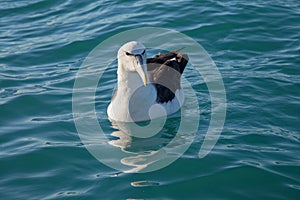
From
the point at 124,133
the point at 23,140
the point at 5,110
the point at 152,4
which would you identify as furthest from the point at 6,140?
the point at 152,4

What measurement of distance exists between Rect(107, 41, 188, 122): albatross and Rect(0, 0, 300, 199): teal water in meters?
0.47

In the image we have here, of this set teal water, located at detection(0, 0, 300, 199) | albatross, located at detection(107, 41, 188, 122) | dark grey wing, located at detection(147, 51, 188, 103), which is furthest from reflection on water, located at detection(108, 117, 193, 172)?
dark grey wing, located at detection(147, 51, 188, 103)

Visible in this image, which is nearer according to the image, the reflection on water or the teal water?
the teal water

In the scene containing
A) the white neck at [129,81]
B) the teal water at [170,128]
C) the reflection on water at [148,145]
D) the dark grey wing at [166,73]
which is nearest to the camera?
the teal water at [170,128]

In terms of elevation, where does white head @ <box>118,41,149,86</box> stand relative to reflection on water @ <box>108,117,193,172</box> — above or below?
above

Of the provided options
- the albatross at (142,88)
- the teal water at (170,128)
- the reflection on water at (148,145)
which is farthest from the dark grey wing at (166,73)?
the teal water at (170,128)

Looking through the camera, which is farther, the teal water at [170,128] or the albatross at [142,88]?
the albatross at [142,88]

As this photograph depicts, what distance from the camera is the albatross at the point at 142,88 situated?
9406 millimetres

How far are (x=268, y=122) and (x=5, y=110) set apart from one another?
4994mm

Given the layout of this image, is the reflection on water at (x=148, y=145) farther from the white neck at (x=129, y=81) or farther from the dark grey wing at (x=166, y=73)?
the white neck at (x=129, y=81)

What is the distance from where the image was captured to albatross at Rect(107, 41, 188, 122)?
9.41 metres

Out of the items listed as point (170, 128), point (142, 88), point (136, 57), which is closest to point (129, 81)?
point (142, 88)

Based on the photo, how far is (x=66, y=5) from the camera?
1670 centimetres

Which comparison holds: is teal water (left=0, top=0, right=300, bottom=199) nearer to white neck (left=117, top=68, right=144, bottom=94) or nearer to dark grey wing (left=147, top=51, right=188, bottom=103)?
dark grey wing (left=147, top=51, right=188, bottom=103)
